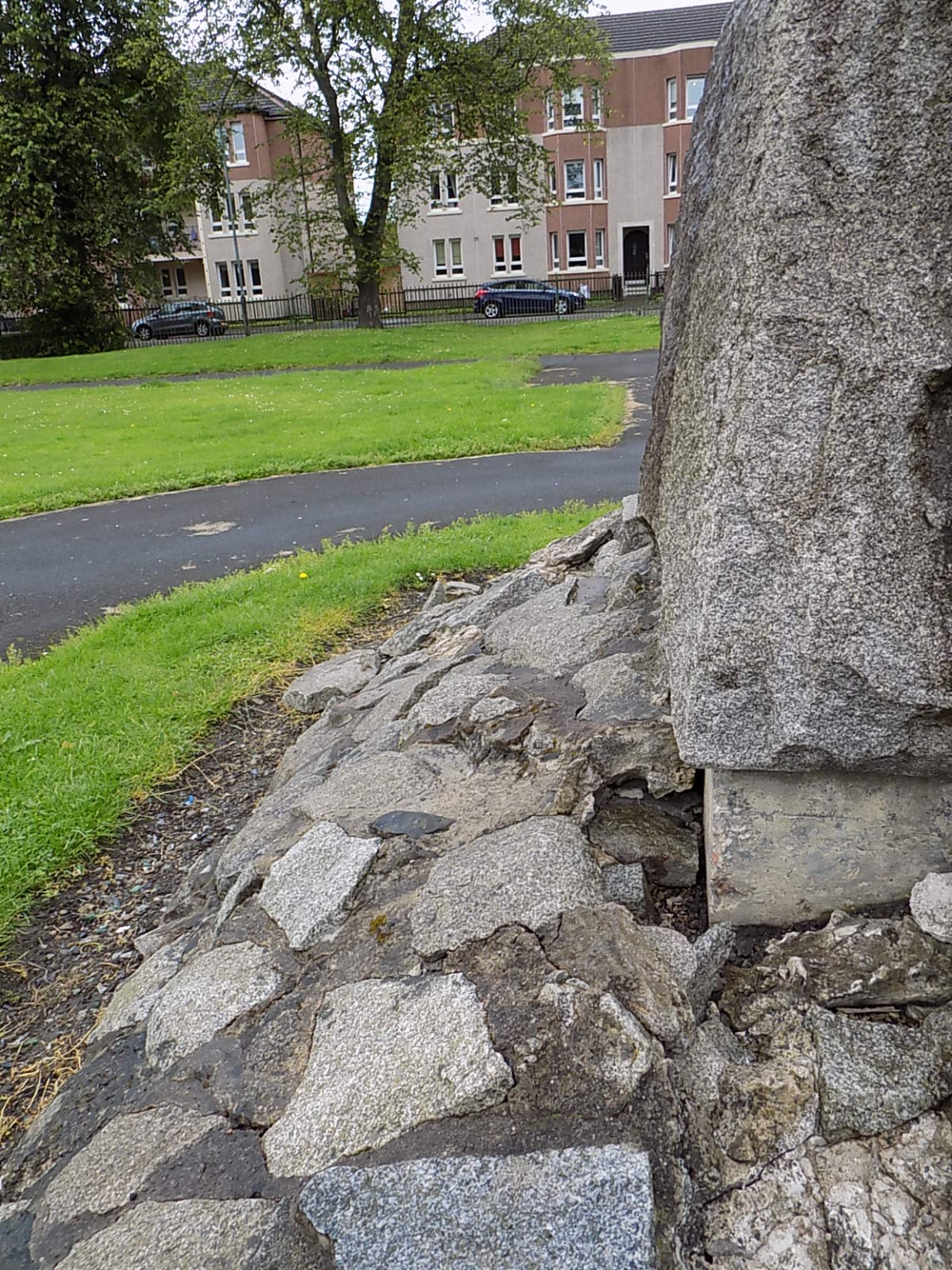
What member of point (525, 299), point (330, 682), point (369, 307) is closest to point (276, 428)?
point (330, 682)

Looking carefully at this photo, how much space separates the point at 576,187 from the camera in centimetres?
4462

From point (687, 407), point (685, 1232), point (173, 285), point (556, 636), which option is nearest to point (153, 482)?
point (556, 636)

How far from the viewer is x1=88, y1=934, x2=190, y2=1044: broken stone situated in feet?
9.09

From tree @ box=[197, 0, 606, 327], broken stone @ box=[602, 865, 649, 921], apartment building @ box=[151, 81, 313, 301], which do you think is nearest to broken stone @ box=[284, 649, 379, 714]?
broken stone @ box=[602, 865, 649, 921]

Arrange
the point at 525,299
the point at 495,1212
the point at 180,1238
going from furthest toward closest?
the point at 525,299 → the point at 180,1238 → the point at 495,1212

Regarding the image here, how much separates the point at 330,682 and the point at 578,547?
57.7 inches

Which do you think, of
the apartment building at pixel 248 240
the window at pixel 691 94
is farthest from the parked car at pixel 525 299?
the apartment building at pixel 248 240

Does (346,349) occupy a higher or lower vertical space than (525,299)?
lower

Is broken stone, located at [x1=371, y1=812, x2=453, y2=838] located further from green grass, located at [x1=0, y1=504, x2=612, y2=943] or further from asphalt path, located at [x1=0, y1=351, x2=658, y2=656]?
asphalt path, located at [x1=0, y1=351, x2=658, y2=656]

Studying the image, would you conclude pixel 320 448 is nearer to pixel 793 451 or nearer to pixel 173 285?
pixel 793 451

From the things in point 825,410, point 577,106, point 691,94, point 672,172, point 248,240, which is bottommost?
point 825,410

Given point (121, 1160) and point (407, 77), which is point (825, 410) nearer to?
point (121, 1160)

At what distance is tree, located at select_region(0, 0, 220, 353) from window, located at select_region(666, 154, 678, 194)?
21876 mm

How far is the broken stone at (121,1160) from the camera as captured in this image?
81.8 inches
